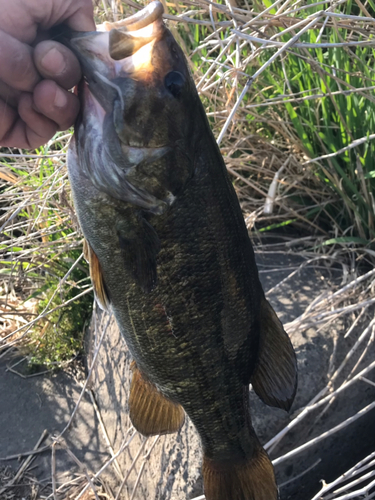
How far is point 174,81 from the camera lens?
1248 mm

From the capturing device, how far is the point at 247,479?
161 cm

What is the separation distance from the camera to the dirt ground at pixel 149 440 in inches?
90.0

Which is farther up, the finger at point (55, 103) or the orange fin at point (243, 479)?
the finger at point (55, 103)

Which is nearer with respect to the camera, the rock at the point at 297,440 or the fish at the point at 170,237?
the fish at the point at 170,237

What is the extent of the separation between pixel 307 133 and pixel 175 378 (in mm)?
1930

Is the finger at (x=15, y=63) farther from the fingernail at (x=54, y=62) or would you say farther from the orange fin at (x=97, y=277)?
the orange fin at (x=97, y=277)

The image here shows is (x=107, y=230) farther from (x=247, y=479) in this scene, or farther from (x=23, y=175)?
(x=23, y=175)

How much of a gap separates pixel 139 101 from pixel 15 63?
34 centimetres

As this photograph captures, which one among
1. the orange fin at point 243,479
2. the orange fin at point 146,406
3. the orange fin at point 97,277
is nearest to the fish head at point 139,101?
the orange fin at point 97,277

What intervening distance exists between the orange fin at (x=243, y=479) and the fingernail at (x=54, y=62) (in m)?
1.36

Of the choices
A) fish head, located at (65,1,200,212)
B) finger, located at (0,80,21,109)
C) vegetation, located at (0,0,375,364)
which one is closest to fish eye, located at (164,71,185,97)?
fish head, located at (65,1,200,212)

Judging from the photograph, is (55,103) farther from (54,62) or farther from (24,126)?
(24,126)

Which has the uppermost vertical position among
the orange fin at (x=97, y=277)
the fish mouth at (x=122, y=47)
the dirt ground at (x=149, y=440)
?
the fish mouth at (x=122, y=47)

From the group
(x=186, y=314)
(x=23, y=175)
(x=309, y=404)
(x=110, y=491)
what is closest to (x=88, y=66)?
(x=186, y=314)
